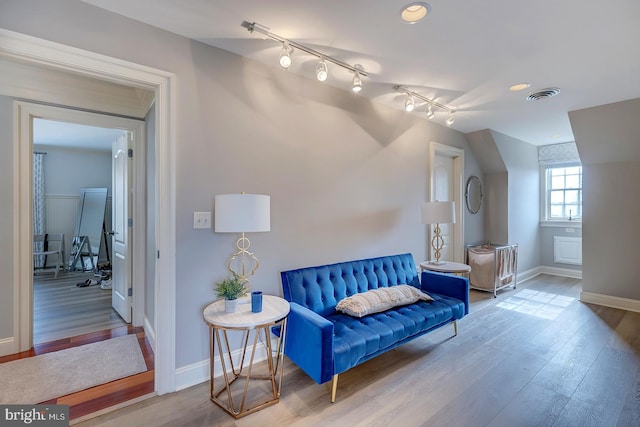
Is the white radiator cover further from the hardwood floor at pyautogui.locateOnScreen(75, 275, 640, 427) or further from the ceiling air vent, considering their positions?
the ceiling air vent

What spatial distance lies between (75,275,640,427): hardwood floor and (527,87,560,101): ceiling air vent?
257cm

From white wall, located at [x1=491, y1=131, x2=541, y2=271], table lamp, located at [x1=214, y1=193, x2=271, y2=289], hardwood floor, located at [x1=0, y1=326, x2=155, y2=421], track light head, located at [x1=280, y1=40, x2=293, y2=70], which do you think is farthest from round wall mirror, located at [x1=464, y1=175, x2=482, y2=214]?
hardwood floor, located at [x1=0, y1=326, x2=155, y2=421]

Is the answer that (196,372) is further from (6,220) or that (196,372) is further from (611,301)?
(611,301)

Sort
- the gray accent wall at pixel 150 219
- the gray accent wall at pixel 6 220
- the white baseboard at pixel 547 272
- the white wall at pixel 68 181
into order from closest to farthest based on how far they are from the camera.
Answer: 1. the gray accent wall at pixel 6 220
2. the gray accent wall at pixel 150 219
3. the white baseboard at pixel 547 272
4. the white wall at pixel 68 181

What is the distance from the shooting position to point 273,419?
179 cm

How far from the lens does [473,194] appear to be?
4.96 metres

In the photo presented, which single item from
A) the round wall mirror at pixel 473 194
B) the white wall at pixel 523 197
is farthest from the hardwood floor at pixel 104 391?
the white wall at pixel 523 197

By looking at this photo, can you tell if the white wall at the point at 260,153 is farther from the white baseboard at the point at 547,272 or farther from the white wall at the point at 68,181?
the white wall at the point at 68,181

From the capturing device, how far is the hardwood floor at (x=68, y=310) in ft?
10.0

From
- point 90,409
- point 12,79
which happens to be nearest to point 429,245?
point 90,409

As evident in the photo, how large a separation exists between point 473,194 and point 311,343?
166 inches

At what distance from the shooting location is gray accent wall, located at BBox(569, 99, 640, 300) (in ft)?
12.1

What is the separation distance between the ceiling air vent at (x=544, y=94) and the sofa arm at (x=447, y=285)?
2.17 m

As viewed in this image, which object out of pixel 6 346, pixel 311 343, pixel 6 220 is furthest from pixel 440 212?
pixel 6 346
